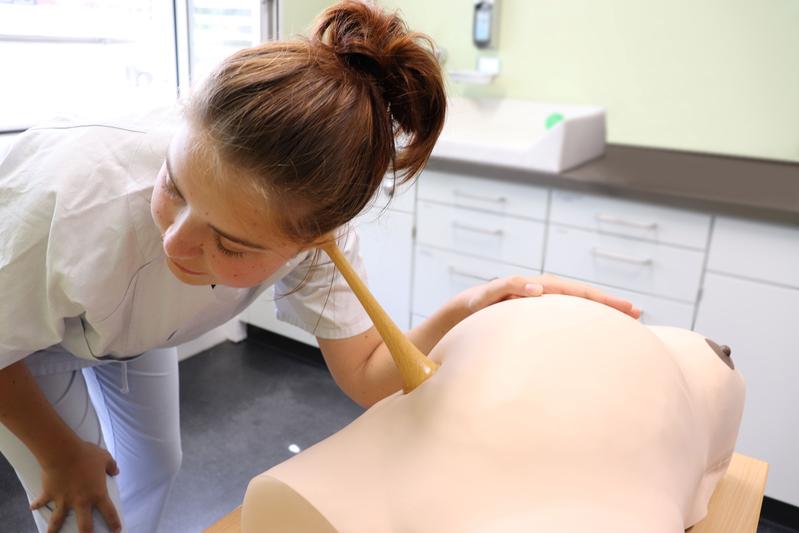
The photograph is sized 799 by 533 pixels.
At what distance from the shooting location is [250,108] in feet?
1.99

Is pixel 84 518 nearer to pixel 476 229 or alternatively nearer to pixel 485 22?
pixel 476 229

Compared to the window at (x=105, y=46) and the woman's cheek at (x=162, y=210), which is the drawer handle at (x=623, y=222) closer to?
the window at (x=105, y=46)

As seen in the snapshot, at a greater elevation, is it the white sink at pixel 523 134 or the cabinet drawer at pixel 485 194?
the white sink at pixel 523 134

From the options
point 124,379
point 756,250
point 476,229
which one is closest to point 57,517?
point 124,379

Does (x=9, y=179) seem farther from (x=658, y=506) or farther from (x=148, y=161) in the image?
(x=658, y=506)

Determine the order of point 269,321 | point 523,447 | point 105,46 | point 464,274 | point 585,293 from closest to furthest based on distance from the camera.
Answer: point 523,447, point 585,293, point 464,274, point 105,46, point 269,321

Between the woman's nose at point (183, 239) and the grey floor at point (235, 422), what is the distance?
1.24 meters

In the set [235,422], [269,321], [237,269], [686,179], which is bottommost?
[235,422]

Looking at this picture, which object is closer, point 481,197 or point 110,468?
point 110,468

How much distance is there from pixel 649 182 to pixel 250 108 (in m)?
1.40

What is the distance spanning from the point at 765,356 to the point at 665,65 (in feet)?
3.10

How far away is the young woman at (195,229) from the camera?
0.62 metres

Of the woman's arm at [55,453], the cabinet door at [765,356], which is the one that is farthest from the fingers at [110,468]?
the cabinet door at [765,356]

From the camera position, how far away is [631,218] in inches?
69.8
